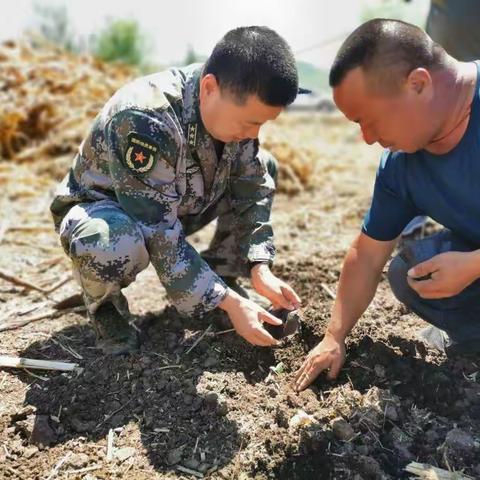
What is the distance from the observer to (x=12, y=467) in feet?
7.36

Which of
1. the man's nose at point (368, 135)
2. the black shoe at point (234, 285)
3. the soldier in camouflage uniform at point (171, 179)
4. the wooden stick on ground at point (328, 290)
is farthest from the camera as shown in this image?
the black shoe at point (234, 285)

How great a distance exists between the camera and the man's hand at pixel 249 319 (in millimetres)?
2457

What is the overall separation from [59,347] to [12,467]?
70 centimetres

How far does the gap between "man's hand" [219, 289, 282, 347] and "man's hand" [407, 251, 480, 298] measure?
0.55 meters

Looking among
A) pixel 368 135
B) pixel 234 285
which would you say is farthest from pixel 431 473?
pixel 234 285

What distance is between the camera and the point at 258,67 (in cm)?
229

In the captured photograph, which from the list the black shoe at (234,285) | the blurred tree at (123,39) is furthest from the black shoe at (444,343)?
the blurred tree at (123,39)

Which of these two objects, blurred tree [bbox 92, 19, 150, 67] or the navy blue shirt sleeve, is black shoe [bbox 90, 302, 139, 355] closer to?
the navy blue shirt sleeve

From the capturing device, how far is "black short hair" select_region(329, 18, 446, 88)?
2113mm

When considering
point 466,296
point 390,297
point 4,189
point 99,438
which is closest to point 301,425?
point 99,438

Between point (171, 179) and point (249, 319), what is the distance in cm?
60

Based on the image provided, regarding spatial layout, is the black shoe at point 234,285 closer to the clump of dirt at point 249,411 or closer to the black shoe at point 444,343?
the clump of dirt at point 249,411

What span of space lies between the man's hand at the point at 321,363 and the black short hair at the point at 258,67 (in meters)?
0.91

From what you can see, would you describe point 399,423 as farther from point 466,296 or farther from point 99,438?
point 99,438
